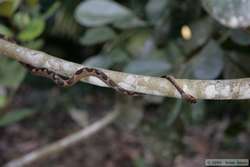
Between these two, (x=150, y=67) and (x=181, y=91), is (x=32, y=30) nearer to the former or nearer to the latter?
(x=150, y=67)

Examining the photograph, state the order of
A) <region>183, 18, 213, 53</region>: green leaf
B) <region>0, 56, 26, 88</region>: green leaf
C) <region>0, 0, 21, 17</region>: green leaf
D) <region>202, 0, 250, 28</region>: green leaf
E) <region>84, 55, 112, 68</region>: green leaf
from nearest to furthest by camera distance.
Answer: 1. <region>202, 0, 250, 28</region>: green leaf
2. <region>0, 0, 21, 17</region>: green leaf
3. <region>183, 18, 213, 53</region>: green leaf
4. <region>84, 55, 112, 68</region>: green leaf
5. <region>0, 56, 26, 88</region>: green leaf

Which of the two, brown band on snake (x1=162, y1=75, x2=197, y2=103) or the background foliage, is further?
the background foliage

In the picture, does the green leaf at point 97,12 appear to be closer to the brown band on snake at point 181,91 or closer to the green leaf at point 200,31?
the green leaf at point 200,31

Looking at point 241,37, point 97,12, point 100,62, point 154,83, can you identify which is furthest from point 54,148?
point 154,83

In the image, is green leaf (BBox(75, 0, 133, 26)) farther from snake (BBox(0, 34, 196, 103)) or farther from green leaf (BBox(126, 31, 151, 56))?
snake (BBox(0, 34, 196, 103))

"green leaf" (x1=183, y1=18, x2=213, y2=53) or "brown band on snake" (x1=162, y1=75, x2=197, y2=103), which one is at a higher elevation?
"brown band on snake" (x1=162, y1=75, x2=197, y2=103)

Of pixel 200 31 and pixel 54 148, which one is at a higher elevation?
pixel 200 31

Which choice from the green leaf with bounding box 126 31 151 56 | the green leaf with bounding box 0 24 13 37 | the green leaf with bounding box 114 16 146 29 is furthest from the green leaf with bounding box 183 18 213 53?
the green leaf with bounding box 0 24 13 37

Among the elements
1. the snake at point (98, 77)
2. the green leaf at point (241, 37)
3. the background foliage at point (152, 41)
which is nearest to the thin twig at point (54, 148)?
the background foliage at point (152, 41)
